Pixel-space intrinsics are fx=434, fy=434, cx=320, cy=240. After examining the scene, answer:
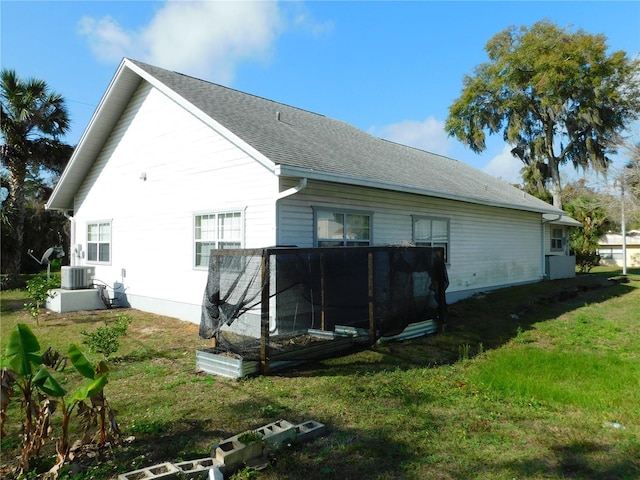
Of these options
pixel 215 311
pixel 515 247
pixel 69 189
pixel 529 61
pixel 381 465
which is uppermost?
pixel 529 61

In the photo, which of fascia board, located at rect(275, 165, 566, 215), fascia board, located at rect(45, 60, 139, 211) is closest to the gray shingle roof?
fascia board, located at rect(275, 165, 566, 215)

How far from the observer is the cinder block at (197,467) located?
3215 millimetres

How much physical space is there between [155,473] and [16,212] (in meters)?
18.6

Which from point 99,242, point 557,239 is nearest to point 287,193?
point 99,242

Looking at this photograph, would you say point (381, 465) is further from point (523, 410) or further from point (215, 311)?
point (215, 311)

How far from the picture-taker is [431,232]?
12.0 m

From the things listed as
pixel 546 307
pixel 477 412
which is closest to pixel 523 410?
pixel 477 412

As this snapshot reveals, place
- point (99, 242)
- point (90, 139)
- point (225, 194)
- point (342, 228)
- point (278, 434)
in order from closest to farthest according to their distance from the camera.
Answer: point (278, 434) < point (225, 194) < point (342, 228) < point (90, 139) < point (99, 242)

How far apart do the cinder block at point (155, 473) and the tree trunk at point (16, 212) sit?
17906mm

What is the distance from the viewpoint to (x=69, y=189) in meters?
14.1

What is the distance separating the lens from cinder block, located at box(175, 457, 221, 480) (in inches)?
127

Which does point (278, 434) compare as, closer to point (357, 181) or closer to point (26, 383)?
point (26, 383)

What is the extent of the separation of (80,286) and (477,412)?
11511 mm

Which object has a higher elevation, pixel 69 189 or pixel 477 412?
pixel 69 189
